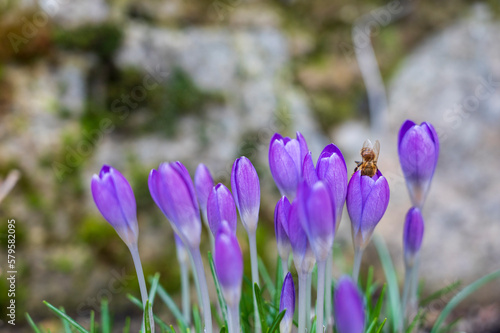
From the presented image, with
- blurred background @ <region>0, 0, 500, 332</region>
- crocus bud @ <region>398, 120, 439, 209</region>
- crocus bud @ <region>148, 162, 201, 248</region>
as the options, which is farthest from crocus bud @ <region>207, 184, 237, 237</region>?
blurred background @ <region>0, 0, 500, 332</region>

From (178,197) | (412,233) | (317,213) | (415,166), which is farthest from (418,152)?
(178,197)

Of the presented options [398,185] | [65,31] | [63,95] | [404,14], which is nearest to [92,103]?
[63,95]

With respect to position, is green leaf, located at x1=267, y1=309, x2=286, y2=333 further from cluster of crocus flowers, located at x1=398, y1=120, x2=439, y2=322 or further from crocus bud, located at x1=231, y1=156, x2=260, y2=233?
cluster of crocus flowers, located at x1=398, y1=120, x2=439, y2=322

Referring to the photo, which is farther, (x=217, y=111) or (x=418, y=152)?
(x=217, y=111)

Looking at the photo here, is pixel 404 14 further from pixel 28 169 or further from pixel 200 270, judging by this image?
pixel 200 270

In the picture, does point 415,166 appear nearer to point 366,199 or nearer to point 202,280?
point 366,199

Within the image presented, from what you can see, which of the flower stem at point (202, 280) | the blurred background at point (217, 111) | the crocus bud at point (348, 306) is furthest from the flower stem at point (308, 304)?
the blurred background at point (217, 111)
